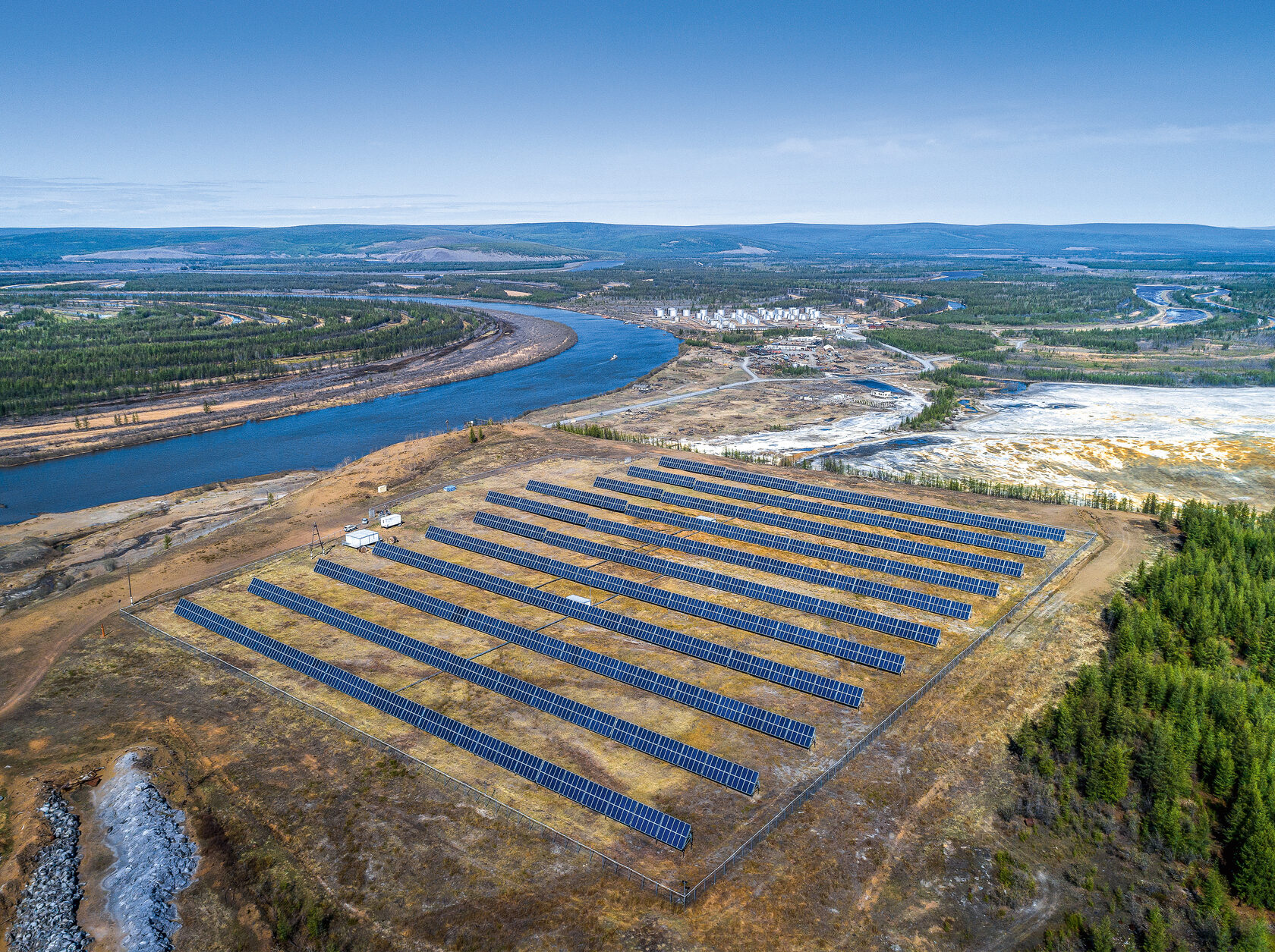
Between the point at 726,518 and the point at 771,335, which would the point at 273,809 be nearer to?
the point at 726,518

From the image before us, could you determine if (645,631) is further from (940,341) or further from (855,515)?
(940,341)

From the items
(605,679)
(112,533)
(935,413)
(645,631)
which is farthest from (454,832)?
(935,413)

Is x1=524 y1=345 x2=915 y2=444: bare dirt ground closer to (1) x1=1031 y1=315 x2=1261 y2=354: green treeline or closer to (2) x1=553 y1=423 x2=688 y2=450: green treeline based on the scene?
(2) x1=553 y1=423 x2=688 y2=450: green treeline

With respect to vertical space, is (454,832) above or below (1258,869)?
below

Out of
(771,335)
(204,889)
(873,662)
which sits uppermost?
(771,335)

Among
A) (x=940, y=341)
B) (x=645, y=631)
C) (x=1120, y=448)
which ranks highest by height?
(x=940, y=341)

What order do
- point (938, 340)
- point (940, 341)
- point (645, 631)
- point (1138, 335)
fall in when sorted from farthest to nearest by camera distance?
point (1138, 335)
point (938, 340)
point (940, 341)
point (645, 631)

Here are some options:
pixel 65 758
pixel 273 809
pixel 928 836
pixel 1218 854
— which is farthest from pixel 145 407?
pixel 1218 854
